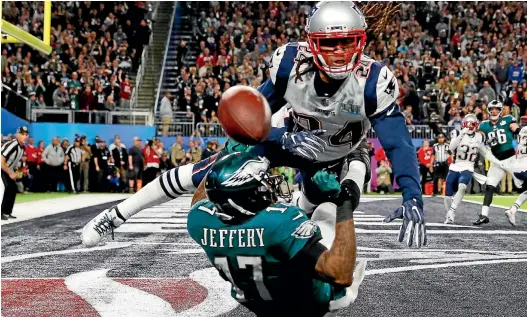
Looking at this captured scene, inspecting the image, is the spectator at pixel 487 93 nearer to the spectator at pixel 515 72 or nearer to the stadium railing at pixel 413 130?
the spectator at pixel 515 72

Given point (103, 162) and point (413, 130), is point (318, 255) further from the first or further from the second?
point (413, 130)

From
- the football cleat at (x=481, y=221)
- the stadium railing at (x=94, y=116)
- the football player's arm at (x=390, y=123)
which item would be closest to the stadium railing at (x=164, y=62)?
the stadium railing at (x=94, y=116)

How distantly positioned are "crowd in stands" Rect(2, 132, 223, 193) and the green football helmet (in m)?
15.5

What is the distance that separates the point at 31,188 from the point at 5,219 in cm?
864

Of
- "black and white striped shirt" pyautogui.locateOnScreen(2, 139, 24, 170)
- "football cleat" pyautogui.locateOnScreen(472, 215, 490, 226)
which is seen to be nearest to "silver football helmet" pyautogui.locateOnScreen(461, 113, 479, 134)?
"football cleat" pyautogui.locateOnScreen(472, 215, 490, 226)

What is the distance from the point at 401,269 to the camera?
6609mm

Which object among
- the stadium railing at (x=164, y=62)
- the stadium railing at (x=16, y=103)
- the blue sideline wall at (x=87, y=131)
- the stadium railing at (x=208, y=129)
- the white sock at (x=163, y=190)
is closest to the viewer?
the white sock at (x=163, y=190)

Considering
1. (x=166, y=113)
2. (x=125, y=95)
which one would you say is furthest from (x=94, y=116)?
(x=166, y=113)

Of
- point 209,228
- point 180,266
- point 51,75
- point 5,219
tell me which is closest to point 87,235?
point 209,228

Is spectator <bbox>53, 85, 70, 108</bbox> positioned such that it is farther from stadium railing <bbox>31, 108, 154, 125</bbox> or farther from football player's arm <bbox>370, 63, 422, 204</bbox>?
football player's arm <bbox>370, 63, 422, 204</bbox>

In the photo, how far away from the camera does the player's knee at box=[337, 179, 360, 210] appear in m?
3.62

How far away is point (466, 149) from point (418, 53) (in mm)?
12012

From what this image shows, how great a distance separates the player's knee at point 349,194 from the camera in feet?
11.9

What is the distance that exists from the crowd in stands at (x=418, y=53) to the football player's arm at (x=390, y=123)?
1592 cm
